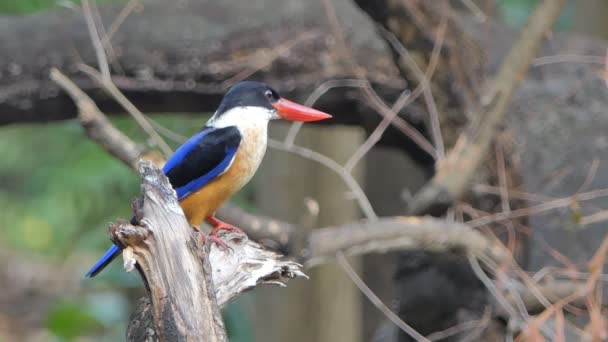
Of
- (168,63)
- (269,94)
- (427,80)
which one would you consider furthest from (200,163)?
(168,63)

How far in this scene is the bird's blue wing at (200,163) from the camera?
2.90 meters

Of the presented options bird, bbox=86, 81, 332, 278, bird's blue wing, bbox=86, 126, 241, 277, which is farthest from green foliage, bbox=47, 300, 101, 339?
bird's blue wing, bbox=86, 126, 241, 277

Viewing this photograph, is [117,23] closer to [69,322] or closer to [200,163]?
[200,163]

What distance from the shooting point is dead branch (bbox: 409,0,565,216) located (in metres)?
3.39

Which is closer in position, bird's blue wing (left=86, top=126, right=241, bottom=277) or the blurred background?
bird's blue wing (left=86, top=126, right=241, bottom=277)

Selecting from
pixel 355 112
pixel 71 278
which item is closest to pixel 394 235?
pixel 355 112

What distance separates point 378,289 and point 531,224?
1.36 meters

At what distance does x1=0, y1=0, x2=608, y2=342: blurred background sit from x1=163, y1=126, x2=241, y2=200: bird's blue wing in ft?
1.90

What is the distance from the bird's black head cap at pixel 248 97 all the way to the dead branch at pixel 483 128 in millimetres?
640

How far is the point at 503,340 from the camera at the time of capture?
3.79 meters

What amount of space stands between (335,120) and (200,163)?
5.11ft

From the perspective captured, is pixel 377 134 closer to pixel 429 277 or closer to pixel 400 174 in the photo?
pixel 429 277

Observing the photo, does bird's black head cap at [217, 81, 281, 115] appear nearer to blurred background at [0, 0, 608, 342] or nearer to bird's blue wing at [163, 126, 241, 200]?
bird's blue wing at [163, 126, 241, 200]

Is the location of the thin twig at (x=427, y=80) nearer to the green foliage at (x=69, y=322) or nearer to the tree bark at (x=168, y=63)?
the tree bark at (x=168, y=63)
